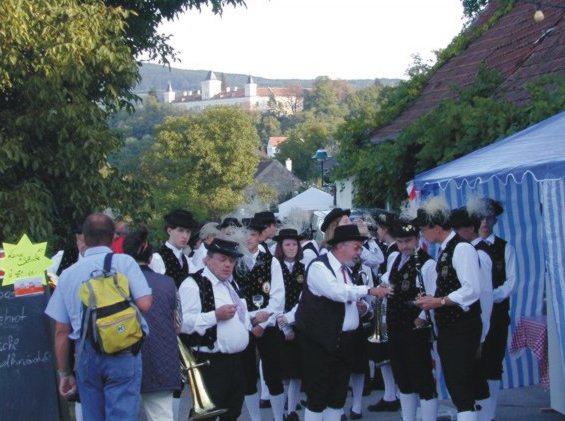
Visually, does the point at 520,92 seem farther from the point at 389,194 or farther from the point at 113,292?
the point at 113,292

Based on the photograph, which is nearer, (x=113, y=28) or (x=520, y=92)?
(x=113, y=28)

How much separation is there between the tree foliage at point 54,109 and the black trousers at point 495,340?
5.28 meters

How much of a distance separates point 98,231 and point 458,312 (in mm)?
2952

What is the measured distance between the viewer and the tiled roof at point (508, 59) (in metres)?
15.1

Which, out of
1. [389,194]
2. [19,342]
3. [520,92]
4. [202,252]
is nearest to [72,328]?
[19,342]

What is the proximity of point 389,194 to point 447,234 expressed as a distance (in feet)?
30.6

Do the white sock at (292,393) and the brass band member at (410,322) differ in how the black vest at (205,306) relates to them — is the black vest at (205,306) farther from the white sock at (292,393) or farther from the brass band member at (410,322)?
the white sock at (292,393)

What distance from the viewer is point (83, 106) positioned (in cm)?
1182

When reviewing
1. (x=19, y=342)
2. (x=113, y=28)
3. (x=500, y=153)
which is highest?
(x=113, y=28)

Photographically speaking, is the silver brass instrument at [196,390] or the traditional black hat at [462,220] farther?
the traditional black hat at [462,220]

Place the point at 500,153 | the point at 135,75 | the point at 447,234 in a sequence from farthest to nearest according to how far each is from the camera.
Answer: the point at 135,75 < the point at 500,153 < the point at 447,234

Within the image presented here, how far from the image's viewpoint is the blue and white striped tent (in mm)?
7340

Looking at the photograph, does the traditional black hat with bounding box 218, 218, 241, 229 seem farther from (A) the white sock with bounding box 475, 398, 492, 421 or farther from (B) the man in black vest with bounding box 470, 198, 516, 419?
(A) the white sock with bounding box 475, 398, 492, 421

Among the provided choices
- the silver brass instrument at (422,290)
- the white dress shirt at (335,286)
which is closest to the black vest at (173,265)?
the white dress shirt at (335,286)
